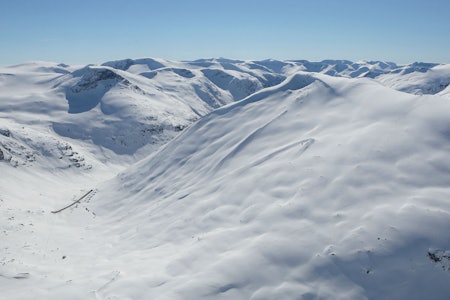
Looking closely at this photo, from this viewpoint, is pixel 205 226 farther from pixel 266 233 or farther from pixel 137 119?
pixel 137 119

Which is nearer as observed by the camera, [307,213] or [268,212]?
[307,213]

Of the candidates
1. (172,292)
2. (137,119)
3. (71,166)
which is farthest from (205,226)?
(137,119)

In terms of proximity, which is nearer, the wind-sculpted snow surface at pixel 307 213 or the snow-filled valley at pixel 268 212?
the wind-sculpted snow surface at pixel 307 213

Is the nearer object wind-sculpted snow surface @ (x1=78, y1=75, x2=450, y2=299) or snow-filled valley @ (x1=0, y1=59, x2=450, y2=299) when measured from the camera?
wind-sculpted snow surface @ (x1=78, y1=75, x2=450, y2=299)

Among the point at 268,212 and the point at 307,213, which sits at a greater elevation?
the point at 307,213
